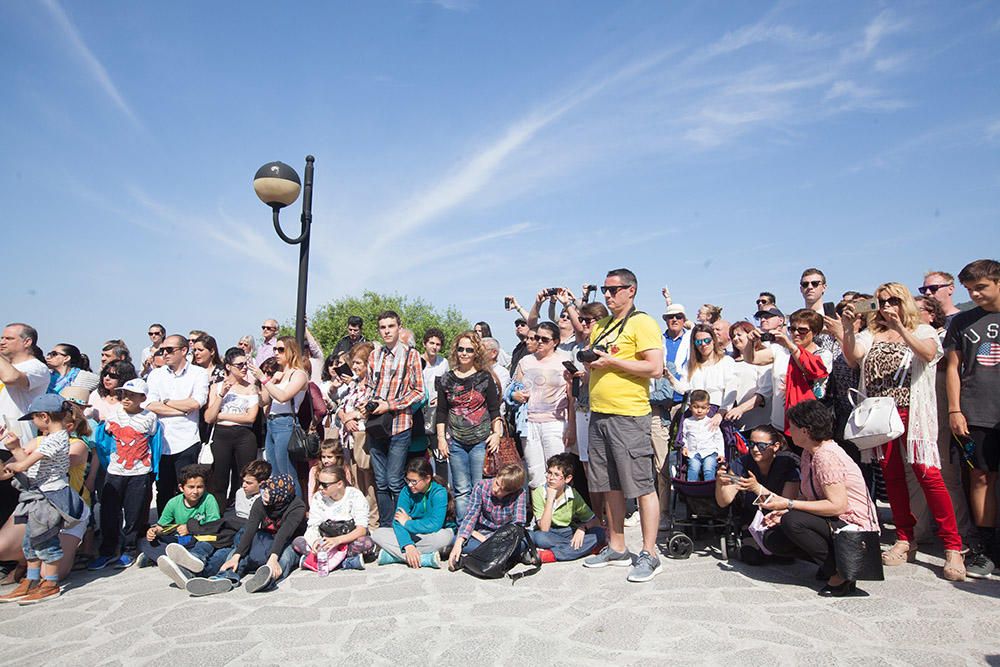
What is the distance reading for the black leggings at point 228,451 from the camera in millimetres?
6246

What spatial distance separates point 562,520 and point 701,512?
1.12 metres

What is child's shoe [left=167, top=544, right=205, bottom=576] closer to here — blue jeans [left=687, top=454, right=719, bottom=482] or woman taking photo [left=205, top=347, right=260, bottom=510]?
woman taking photo [left=205, top=347, right=260, bottom=510]

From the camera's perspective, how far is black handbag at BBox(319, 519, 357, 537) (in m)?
5.44

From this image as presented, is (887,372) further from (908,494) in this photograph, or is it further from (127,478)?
(127,478)

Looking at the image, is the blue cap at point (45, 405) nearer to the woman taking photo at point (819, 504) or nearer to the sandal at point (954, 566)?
the woman taking photo at point (819, 504)

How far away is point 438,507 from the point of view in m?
5.80

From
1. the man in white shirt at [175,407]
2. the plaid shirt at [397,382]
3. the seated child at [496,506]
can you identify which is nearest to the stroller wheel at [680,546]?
the seated child at [496,506]

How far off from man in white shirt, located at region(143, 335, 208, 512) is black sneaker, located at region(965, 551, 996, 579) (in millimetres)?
6101

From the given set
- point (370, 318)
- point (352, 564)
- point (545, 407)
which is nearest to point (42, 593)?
point (352, 564)

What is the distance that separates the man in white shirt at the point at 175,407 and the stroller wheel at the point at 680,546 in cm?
424

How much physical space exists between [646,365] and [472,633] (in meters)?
2.15

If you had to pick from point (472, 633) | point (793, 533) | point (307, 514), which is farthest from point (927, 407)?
point (307, 514)

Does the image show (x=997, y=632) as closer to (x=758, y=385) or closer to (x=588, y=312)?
(x=758, y=385)

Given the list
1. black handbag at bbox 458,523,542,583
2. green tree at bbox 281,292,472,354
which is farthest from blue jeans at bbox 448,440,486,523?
green tree at bbox 281,292,472,354
